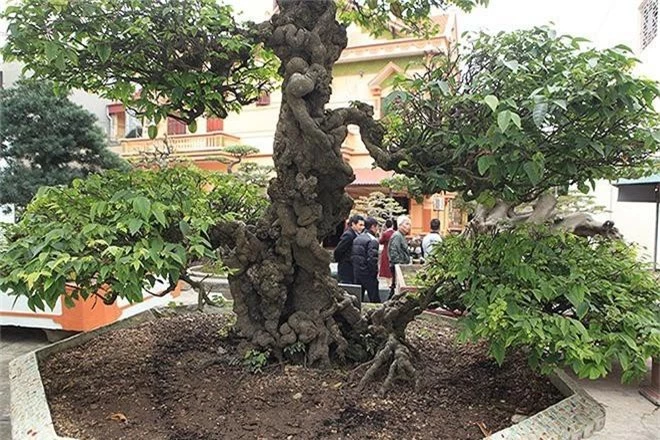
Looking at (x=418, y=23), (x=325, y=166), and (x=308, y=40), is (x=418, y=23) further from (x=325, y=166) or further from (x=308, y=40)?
(x=325, y=166)

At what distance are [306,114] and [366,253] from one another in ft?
9.23

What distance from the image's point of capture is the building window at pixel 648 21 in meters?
5.93

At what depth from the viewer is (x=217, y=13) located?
2037mm

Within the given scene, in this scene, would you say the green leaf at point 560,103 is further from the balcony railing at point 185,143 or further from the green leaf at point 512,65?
the balcony railing at point 185,143

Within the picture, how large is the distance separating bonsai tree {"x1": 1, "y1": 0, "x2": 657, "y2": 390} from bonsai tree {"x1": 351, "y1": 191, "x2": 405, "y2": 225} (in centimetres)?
636

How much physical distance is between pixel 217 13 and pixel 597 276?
1.85 meters

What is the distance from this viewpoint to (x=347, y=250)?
511cm

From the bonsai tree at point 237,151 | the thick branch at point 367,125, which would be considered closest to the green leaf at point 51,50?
the thick branch at point 367,125

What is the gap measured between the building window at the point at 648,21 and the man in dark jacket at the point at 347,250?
4.28 meters

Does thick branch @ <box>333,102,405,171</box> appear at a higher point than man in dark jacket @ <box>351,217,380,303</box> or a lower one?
higher

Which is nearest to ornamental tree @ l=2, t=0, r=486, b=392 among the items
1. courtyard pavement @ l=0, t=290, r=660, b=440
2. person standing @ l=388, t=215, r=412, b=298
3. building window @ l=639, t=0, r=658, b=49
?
courtyard pavement @ l=0, t=290, r=660, b=440

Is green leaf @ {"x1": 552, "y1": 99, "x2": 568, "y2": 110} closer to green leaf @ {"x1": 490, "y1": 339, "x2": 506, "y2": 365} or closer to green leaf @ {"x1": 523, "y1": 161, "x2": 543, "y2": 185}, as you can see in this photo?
green leaf @ {"x1": 523, "y1": 161, "x2": 543, "y2": 185}

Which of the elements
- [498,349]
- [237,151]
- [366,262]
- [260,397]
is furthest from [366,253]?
[237,151]

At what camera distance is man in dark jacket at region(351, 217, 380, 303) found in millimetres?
4820
